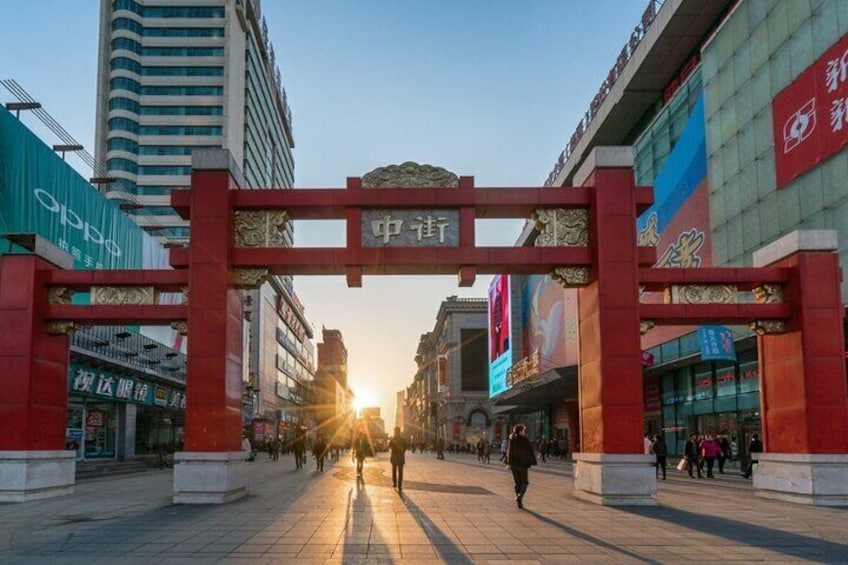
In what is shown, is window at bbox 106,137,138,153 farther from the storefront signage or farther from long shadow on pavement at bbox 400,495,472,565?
long shadow on pavement at bbox 400,495,472,565

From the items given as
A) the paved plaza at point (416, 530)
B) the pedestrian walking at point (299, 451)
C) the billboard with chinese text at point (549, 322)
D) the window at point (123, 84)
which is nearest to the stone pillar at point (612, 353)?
the paved plaza at point (416, 530)

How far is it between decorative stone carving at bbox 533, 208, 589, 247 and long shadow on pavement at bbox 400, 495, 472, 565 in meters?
6.79

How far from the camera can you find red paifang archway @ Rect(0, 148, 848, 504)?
16859mm

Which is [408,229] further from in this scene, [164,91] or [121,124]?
[164,91]

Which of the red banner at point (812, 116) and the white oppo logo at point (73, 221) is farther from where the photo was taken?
the white oppo logo at point (73, 221)

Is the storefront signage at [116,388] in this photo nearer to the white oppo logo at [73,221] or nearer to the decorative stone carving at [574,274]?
the white oppo logo at [73,221]

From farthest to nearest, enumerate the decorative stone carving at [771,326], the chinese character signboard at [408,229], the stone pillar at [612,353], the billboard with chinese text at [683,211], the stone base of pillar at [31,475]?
the billboard with chinese text at [683,211], the chinese character signboard at [408,229], the decorative stone carving at [771,326], the stone base of pillar at [31,475], the stone pillar at [612,353]

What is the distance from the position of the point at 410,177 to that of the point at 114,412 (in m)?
21.3

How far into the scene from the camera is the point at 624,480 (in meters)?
16.1

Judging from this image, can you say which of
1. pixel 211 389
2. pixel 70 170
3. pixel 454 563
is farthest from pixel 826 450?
pixel 70 170

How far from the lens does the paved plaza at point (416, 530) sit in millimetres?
9844

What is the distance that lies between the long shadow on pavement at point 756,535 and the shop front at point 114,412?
21.1 meters

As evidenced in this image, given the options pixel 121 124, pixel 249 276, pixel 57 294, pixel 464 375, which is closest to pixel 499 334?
pixel 464 375

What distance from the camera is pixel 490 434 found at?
94750 millimetres
